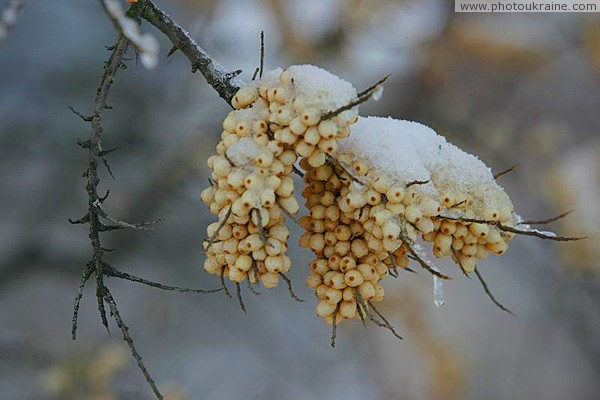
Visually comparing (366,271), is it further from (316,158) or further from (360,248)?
(316,158)

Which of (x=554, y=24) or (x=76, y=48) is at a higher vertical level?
(x=76, y=48)

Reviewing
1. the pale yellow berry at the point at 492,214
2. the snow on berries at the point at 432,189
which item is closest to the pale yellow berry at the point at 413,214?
the snow on berries at the point at 432,189

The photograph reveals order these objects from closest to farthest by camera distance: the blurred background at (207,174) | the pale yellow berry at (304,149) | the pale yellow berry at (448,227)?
1. the pale yellow berry at (304,149)
2. the pale yellow berry at (448,227)
3. the blurred background at (207,174)

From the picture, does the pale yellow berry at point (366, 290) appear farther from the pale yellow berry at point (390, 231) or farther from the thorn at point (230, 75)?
the thorn at point (230, 75)

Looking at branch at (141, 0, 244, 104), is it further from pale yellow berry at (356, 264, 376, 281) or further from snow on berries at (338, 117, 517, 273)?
pale yellow berry at (356, 264, 376, 281)

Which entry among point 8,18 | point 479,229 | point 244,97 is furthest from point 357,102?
point 8,18

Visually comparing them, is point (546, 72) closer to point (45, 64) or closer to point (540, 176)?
point (540, 176)

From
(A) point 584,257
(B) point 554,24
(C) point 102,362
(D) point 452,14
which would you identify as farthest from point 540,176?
(C) point 102,362
